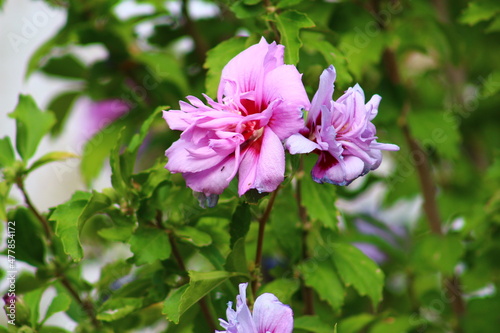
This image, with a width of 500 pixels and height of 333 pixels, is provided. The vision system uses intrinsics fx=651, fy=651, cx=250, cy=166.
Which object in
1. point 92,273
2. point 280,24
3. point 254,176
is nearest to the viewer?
point 254,176

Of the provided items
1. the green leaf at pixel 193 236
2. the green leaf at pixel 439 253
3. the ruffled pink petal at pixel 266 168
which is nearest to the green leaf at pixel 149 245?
the green leaf at pixel 193 236

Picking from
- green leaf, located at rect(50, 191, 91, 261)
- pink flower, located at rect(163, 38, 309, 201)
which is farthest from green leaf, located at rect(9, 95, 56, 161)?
pink flower, located at rect(163, 38, 309, 201)

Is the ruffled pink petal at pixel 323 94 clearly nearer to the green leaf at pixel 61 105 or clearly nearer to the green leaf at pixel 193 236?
the green leaf at pixel 193 236

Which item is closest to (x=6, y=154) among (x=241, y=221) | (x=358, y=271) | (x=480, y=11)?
(x=241, y=221)

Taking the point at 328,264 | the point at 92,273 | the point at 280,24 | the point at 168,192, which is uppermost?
the point at 280,24

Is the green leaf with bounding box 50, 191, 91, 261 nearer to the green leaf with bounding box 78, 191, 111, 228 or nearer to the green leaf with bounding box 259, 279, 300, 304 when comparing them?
the green leaf with bounding box 78, 191, 111, 228

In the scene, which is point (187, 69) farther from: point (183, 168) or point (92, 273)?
point (92, 273)

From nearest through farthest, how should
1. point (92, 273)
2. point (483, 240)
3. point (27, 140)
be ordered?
1. point (27, 140)
2. point (483, 240)
3. point (92, 273)

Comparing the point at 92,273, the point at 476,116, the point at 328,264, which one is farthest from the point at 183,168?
the point at 92,273
